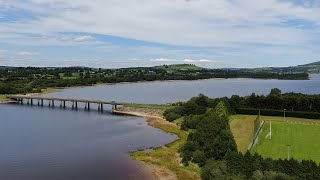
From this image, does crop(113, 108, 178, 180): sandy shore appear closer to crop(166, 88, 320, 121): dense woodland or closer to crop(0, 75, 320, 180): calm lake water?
crop(0, 75, 320, 180): calm lake water

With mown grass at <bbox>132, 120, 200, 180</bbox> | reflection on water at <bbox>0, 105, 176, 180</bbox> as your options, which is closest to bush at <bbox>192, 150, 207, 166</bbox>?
mown grass at <bbox>132, 120, 200, 180</bbox>

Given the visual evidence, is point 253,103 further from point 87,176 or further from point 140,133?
point 87,176

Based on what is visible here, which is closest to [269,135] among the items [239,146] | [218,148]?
[239,146]

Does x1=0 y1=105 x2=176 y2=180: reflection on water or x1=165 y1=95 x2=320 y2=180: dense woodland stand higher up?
x1=165 y1=95 x2=320 y2=180: dense woodland

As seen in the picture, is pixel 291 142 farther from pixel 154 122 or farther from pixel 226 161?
pixel 154 122

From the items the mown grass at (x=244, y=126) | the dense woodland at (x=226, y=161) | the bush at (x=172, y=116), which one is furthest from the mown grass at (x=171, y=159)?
the bush at (x=172, y=116)

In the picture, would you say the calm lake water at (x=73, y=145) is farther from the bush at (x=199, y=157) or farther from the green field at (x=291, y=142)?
the green field at (x=291, y=142)
